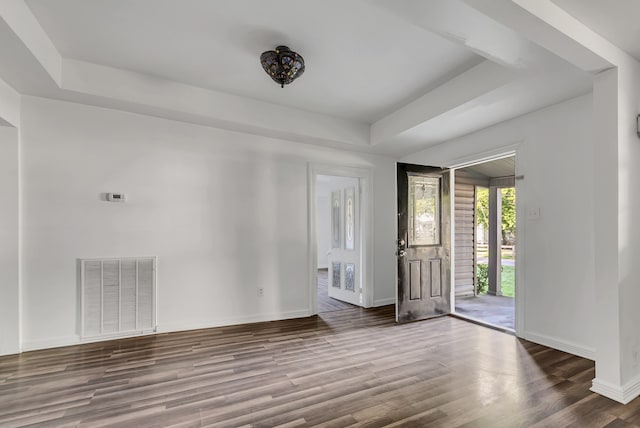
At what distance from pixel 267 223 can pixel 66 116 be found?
7.99 feet

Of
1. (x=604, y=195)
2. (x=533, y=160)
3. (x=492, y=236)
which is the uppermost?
(x=533, y=160)

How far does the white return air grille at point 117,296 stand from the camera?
124 inches

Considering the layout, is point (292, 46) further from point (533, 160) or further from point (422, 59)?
point (533, 160)

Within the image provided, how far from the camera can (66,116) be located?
312 cm

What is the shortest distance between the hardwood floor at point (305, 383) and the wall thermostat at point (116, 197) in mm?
1524

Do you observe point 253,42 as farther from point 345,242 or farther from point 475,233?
point 475,233

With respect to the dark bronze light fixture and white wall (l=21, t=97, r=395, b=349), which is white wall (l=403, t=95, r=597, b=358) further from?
the dark bronze light fixture

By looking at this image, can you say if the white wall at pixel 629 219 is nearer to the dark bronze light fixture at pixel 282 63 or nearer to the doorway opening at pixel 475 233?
the dark bronze light fixture at pixel 282 63

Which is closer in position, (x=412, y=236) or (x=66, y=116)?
(x=66, y=116)

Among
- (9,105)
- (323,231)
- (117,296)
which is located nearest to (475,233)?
(323,231)

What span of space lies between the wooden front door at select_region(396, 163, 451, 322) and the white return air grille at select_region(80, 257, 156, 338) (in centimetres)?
307

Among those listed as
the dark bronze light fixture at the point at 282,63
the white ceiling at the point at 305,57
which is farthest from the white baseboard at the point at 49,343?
the dark bronze light fixture at the point at 282,63

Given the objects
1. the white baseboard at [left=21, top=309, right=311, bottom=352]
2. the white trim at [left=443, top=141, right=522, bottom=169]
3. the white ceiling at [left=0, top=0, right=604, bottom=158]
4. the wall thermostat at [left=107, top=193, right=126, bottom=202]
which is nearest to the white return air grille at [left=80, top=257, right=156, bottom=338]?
the white baseboard at [left=21, top=309, right=311, bottom=352]

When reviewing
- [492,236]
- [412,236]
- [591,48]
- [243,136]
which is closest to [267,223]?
[243,136]
